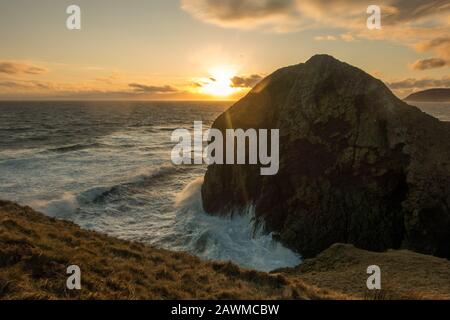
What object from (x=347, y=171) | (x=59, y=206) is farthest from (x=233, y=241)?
(x=59, y=206)

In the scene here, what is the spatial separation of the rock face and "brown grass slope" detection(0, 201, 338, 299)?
27.3ft

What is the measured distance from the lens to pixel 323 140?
2253 cm

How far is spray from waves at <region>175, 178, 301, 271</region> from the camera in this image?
1989 centimetres

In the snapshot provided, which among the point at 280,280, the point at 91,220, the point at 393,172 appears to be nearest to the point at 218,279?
the point at 280,280

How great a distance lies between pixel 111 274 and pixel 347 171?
14185mm

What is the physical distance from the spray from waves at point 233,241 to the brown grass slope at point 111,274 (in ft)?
19.4

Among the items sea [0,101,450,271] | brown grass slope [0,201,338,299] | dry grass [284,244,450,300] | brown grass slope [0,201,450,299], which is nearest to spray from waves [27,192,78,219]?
sea [0,101,450,271]

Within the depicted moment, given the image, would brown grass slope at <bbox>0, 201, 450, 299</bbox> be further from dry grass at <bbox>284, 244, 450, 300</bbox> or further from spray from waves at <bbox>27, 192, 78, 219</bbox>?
spray from waves at <bbox>27, 192, 78, 219</bbox>

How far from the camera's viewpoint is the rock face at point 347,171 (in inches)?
747

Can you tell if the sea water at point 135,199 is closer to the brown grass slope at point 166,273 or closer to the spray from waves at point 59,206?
the spray from waves at point 59,206

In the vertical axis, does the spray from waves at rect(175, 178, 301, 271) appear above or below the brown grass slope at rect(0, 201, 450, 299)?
below

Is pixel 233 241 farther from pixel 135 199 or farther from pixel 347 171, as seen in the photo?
pixel 135 199
